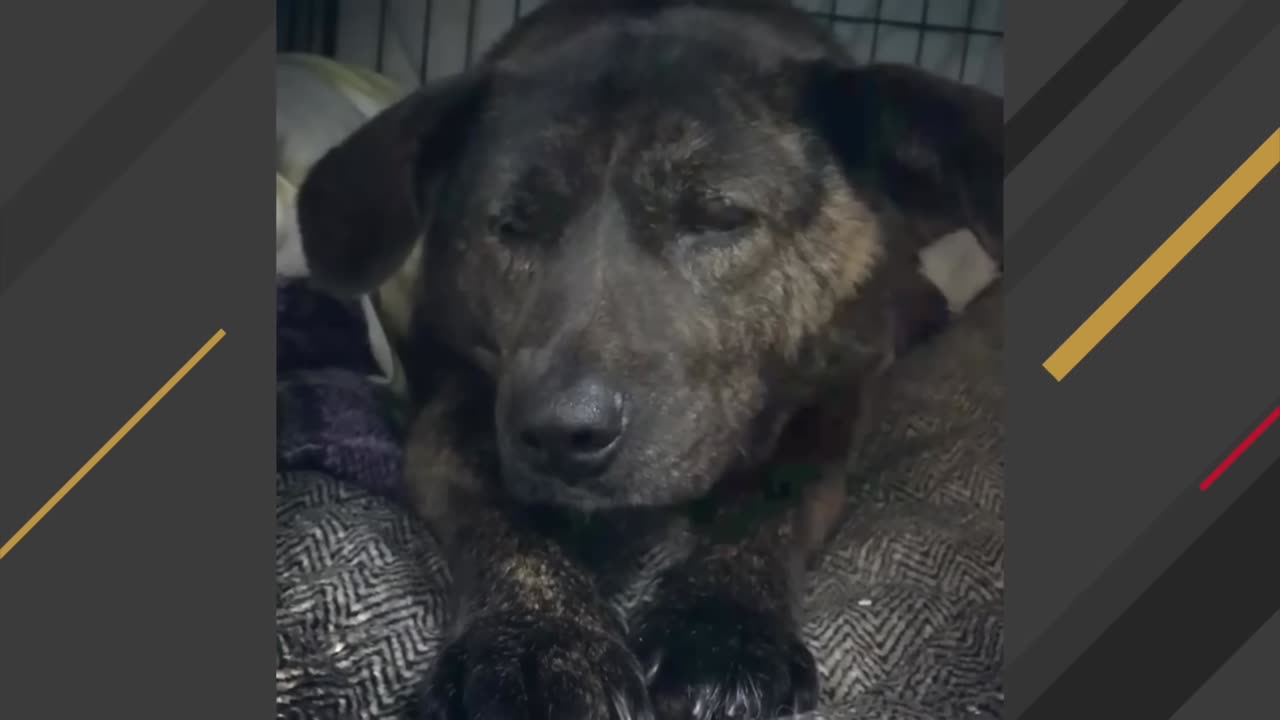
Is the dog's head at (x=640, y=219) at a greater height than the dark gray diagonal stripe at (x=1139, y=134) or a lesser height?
lesser

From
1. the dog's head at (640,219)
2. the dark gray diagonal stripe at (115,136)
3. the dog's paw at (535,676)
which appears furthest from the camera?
the dog's head at (640,219)

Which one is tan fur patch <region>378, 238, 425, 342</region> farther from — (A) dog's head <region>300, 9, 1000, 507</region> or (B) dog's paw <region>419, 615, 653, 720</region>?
(B) dog's paw <region>419, 615, 653, 720</region>

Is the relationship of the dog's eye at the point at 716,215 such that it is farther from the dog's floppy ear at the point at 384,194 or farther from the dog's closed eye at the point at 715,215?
the dog's floppy ear at the point at 384,194

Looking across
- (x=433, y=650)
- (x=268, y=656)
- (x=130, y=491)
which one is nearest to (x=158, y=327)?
(x=130, y=491)

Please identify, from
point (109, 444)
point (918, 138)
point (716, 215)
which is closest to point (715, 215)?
point (716, 215)

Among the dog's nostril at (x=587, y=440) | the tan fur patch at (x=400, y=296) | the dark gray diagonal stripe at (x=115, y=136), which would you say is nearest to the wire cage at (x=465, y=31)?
the tan fur patch at (x=400, y=296)

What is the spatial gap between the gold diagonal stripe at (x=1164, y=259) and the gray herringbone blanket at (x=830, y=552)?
0.20 meters

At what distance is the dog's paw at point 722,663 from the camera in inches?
31.5

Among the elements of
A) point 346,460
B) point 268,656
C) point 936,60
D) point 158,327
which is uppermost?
point 936,60

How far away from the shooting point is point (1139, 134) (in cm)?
64

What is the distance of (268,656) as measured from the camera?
65 centimetres

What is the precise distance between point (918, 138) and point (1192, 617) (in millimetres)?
475

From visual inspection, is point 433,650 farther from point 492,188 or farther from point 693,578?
point 492,188

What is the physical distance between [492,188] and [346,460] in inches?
11.7
